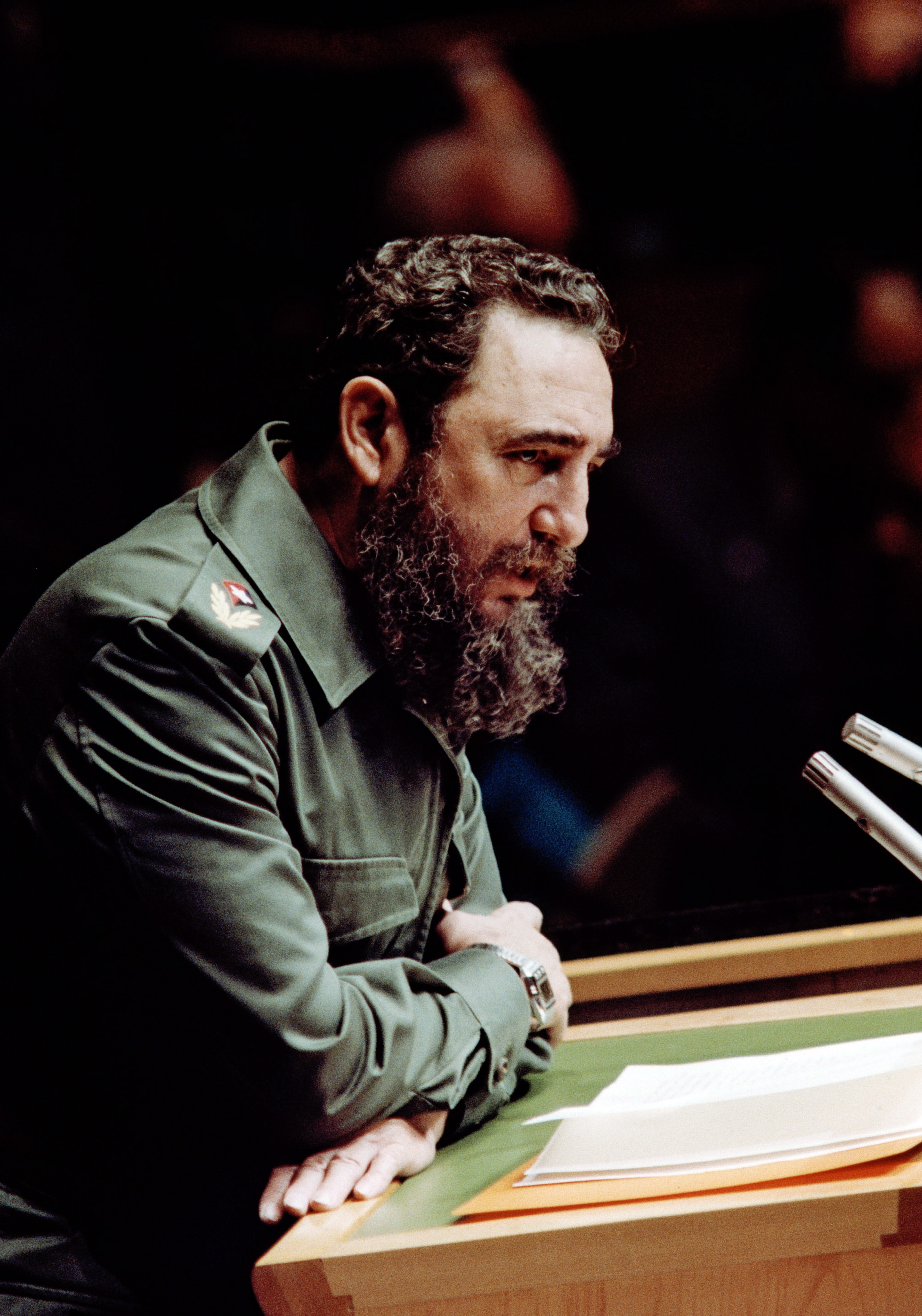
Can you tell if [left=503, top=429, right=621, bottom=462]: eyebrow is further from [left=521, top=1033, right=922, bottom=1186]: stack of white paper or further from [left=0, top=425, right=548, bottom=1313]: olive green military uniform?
[left=521, top=1033, right=922, bottom=1186]: stack of white paper

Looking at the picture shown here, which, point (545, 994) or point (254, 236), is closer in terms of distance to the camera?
point (545, 994)

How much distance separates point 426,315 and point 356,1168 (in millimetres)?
977

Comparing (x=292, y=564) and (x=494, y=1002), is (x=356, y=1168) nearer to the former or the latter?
(x=494, y=1002)

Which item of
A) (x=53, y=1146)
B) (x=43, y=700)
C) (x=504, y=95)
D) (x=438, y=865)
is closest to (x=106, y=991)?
(x=53, y=1146)

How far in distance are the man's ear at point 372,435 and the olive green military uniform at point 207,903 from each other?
0.50ft

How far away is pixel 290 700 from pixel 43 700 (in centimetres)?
25

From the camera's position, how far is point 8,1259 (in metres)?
1.01

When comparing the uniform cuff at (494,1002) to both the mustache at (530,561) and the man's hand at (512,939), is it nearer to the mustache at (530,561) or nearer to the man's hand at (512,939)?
the man's hand at (512,939)

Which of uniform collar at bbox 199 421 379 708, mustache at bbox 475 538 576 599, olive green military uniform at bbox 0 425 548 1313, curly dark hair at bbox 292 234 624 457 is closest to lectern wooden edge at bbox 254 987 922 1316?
olive green military uniform at bbox 0 425 548 1313

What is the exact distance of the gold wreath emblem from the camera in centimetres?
112

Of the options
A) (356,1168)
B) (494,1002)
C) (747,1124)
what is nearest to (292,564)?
(494,1002)

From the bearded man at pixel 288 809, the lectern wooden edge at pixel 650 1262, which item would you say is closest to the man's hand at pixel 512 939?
the bearded man at pixel 288 809

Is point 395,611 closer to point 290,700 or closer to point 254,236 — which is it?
point 290,700

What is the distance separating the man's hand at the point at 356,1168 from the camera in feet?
2.98
